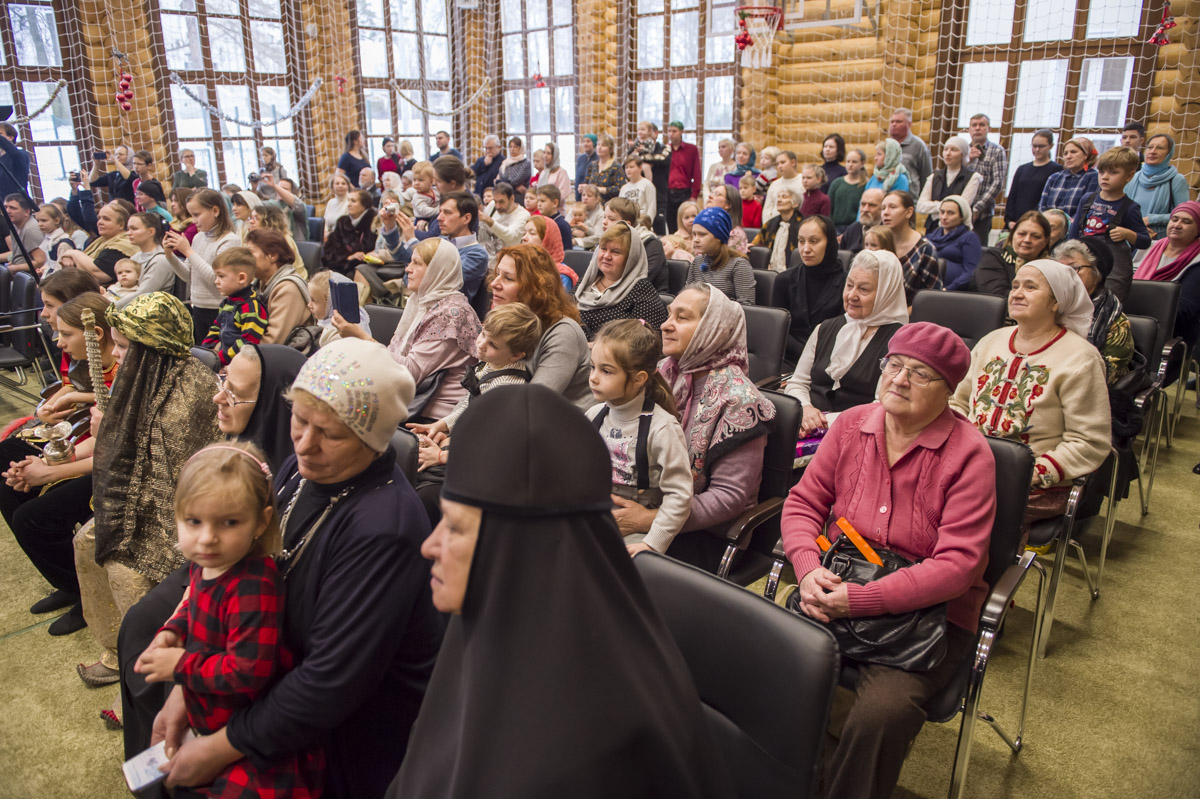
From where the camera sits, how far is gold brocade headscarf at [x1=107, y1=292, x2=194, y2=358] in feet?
7.50

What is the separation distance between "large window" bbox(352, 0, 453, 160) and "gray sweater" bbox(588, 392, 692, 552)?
11.9 meters

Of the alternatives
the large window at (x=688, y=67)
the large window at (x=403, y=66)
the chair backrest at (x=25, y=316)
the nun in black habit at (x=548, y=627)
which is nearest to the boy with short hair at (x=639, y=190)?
the large window at (x=688, y=67)

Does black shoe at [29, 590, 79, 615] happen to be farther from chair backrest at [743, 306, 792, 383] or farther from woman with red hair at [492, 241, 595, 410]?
chair backrest at [743, 306, 792, 383]

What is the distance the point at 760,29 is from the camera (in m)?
8.77

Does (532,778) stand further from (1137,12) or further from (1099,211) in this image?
(1137,12)

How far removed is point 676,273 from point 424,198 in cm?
286

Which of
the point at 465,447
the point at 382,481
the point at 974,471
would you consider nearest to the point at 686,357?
the point at 974,471

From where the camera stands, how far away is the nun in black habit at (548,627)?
36.2 inches

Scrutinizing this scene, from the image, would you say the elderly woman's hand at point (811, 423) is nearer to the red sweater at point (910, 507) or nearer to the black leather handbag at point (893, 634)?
the red sweater at point (910, 507)

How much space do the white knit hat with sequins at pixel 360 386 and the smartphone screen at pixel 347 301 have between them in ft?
8.22

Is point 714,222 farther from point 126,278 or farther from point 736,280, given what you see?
point 126,278

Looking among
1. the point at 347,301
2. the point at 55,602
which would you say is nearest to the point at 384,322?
the point at 347,301

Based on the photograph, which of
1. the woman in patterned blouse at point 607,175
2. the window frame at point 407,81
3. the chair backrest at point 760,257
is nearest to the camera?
the chair backrest at point 760,257

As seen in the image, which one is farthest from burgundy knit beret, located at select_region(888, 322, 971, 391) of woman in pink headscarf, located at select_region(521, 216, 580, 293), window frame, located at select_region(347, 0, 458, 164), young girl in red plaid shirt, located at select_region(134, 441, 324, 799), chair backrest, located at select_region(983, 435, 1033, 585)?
window frame, located at select_region(347, 0, 458, 164)
